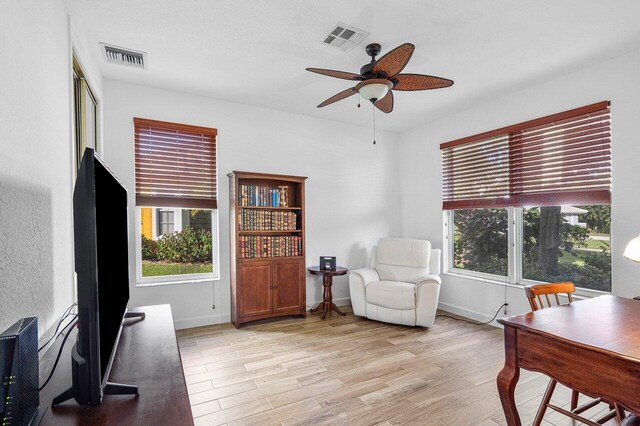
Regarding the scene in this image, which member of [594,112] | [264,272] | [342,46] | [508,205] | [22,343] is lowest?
[264,272]

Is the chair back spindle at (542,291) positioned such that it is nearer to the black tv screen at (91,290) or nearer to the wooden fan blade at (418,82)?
the wooden fan blade at (418,82)

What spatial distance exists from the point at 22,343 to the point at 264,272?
3.13 m

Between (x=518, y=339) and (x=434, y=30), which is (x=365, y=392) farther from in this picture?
(x=434, y=30)

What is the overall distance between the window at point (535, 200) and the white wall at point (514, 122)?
109 mm

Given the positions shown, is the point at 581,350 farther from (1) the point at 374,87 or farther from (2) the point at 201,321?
(2) the point at 201,321

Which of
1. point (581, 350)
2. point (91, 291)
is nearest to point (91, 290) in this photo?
point (91, 291)

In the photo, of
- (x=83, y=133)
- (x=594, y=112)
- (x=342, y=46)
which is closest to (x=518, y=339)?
(x=342, y=46)

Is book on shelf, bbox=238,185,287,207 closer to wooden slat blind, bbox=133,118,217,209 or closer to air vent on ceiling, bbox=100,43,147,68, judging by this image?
wooden slat blind, bbox=133,118,217,209

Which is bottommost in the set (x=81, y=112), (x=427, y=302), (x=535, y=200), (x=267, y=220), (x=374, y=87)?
(x=427, y=302)

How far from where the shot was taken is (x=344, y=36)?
255cm

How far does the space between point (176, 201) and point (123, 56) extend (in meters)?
1.48

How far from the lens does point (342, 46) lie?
270cm

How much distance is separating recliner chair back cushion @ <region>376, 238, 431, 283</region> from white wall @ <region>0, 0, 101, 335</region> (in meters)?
3.45

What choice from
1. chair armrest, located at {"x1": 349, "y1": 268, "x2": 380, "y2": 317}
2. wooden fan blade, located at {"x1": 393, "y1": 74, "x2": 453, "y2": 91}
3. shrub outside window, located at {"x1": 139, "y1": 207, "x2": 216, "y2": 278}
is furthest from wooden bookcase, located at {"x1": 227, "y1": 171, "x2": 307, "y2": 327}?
wooden fan blade, located at {"x1": 393, "y1": 74, "x2": 453, "y2": 91}
